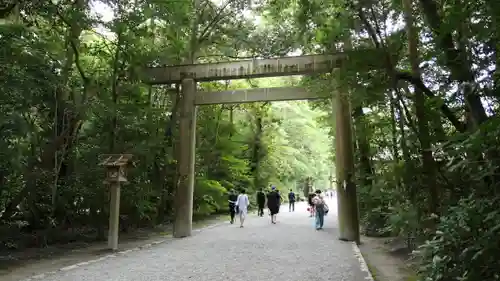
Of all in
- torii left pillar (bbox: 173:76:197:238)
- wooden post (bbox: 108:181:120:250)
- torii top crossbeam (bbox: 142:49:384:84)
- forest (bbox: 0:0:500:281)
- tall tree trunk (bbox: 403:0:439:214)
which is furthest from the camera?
torii left pillar (bbox: 173:76:197:238)

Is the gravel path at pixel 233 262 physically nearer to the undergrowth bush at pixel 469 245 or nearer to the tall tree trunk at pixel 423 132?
the tall tree trunk at pixel 423 132

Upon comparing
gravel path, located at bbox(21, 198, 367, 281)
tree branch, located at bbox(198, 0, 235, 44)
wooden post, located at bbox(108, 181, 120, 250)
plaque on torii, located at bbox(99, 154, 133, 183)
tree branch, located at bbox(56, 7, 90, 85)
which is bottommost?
gravel path, located at bbox(21, 198, 367, 281)

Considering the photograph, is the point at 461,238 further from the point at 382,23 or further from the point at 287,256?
the point at 287,256

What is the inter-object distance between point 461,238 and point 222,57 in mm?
13394

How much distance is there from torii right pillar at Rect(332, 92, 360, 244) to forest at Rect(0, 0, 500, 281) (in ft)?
1.55

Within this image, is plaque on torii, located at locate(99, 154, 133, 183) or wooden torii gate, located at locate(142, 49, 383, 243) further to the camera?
wooden torii gate, located at locate(142, 49, 383, 243)

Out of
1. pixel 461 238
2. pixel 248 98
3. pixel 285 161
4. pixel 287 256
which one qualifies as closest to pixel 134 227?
pixel 248 98

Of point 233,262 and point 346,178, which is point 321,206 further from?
point 233,262

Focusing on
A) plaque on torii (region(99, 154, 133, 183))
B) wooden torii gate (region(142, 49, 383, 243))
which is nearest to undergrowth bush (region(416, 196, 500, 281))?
wooden torii gate (region(142, 49, 383, 243))

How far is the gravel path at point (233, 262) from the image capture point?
5891mm

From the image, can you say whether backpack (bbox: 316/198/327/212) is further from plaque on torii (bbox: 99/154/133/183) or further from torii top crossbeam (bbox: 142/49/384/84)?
plaque on torii (bbox: 99/154/133/183)

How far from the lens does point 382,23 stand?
20.1ft

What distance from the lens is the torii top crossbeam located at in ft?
33.6

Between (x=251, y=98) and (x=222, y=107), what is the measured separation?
736cm
